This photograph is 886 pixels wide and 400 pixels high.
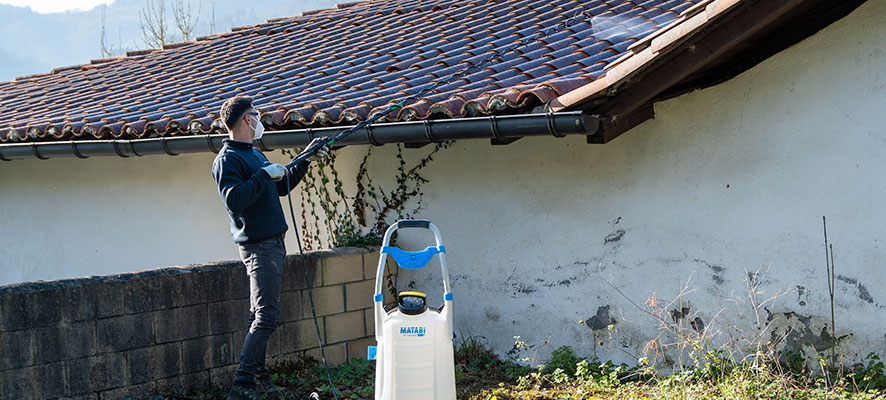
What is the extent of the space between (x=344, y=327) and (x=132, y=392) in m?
1.64

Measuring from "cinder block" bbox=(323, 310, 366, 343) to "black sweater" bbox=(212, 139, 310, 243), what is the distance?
131 centimetres

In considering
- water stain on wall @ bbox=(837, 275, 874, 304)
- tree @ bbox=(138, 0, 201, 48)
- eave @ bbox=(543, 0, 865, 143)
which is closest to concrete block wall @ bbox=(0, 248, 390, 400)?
eave @ bbox=(543, 0, 865, 143)

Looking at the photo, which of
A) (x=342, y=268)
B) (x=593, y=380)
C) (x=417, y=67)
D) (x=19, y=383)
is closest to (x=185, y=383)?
(x=19, y=383)

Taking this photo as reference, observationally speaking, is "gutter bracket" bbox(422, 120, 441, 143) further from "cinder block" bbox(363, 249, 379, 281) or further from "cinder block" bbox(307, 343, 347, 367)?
"cinder block" bbox(307, 343, 347, 367)

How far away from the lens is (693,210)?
5480 mm

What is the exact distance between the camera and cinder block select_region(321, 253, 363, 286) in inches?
245

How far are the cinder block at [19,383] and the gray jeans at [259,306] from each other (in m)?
1.11

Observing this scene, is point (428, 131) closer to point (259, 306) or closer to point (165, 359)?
point (259, 306)

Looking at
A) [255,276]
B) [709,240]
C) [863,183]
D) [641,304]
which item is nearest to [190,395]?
[255,276]

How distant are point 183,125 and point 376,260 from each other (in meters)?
1.99

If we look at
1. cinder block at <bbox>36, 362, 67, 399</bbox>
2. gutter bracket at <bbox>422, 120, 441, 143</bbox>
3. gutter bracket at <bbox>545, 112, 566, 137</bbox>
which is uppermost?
gutter bracket at <bbox>422, 120, 441, 143</bbox>

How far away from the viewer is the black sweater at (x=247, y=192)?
4.82m

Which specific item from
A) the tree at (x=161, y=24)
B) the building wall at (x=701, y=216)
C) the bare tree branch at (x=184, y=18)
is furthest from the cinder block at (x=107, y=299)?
the bare tree branch at (x=184, y=18)

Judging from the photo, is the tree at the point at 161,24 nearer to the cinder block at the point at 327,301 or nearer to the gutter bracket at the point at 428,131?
the cinder block at the point at 327,301
